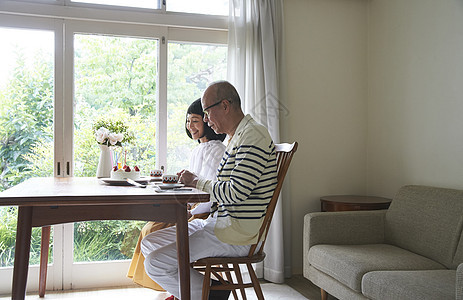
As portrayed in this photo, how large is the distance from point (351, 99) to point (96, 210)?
2693 mm

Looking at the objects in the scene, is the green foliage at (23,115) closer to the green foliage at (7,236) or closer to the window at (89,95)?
the window at (89,95)

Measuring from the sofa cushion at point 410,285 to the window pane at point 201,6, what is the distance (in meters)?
2.45

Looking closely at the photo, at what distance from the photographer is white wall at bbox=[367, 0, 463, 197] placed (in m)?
3.06

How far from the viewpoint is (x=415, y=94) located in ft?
11.2

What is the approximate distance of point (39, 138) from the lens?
11.3ft

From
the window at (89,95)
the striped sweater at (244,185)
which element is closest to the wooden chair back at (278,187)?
the striped sweater at (244,185)

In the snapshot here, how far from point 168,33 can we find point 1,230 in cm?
199

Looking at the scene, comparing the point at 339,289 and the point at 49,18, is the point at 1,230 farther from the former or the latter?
the point at 339,289

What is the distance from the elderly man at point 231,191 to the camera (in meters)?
2.11

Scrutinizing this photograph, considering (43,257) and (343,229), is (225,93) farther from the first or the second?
(43,257)

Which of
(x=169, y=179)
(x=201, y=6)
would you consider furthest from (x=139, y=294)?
(x=201, y=6)

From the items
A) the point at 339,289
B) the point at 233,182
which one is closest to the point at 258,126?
the point at 233,182

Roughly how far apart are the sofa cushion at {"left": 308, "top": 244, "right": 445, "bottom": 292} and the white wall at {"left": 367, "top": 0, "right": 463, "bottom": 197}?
69 cm

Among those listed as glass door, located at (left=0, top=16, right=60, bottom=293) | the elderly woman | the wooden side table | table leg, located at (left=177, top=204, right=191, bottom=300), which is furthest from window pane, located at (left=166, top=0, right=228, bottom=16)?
table leg, located at (left=177, top=204, right=191, bottom=300)
